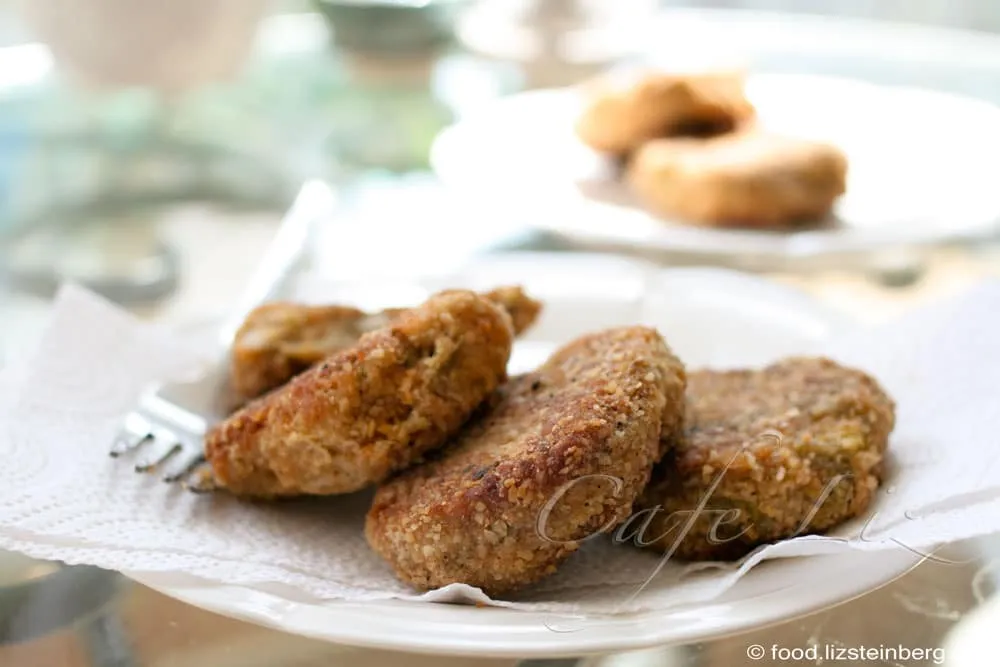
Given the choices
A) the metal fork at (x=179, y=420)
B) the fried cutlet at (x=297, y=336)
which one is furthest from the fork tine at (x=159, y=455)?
the fried cutlet at (x=297, y=336)

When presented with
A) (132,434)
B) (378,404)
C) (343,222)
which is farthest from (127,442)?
(343,222)

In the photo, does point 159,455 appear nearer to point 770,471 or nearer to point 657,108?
point 770,471

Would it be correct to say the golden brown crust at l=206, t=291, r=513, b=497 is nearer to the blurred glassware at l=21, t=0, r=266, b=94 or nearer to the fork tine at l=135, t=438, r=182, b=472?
the fork tine at l=135, t=438, r=182, b=472

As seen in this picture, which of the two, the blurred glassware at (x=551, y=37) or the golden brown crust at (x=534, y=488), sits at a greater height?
the blurred glassware at (x=551, y=37)

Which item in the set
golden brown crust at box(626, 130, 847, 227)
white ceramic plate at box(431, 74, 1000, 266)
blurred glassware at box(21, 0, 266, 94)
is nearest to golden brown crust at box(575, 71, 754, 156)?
white ceramic plate at box(431, 74, 1000, 266)

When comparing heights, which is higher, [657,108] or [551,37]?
[551,37]

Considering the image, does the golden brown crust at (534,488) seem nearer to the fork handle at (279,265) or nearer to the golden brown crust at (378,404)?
the golden brown crust at (378,404)

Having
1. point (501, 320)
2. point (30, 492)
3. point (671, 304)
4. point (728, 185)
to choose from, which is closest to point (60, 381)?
point (30, 492)
